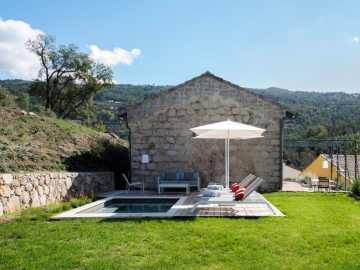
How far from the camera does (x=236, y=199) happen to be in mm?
8734

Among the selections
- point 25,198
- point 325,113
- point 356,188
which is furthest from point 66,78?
point 325,113

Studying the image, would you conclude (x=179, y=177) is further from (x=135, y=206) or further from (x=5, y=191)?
(x=5, y=191)

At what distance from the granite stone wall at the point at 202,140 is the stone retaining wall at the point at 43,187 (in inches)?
94.5

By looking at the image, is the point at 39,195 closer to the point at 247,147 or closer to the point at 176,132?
the point at 176,132

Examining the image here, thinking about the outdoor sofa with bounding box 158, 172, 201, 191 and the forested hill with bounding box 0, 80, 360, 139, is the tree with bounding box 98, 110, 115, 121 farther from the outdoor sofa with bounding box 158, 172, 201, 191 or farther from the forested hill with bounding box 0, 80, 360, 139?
the outdoor sofa with bounding box 158, 172, 201, 191

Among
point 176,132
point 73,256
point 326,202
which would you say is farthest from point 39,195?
point 326,202

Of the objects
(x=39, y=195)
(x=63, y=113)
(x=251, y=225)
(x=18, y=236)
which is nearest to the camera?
(x=18, y=236)

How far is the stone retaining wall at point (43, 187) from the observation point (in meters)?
8.85

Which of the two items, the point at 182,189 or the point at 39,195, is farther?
the point at 182,189

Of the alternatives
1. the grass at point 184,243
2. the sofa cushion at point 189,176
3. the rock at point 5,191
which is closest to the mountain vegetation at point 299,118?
the sofa cushion at point 189,176

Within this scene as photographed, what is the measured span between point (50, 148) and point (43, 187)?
361cm

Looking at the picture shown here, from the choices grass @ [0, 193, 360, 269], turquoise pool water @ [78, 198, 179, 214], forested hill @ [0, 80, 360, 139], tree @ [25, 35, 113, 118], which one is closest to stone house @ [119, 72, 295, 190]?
turquoise pool water @ [78, 198, 179, 214]

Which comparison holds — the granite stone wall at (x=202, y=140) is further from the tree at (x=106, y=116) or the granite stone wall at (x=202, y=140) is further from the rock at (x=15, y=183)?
the tree at (x=106, y=116)

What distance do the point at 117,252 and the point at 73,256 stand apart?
0.71 metres
